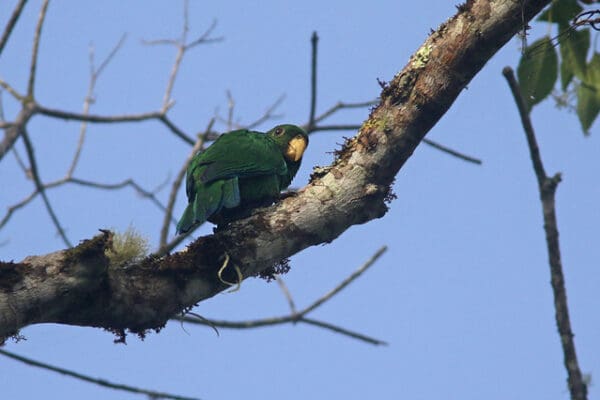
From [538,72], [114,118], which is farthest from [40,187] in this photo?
[538,72]

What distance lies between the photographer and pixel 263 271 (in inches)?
141

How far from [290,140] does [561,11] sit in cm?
188

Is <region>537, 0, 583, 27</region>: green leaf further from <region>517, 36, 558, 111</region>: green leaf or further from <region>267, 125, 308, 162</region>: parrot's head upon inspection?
<region>267, 125, 308, 162</region>: parrot's head

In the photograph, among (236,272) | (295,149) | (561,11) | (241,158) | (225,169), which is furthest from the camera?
(295,149)

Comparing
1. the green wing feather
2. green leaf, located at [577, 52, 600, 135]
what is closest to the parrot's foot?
the green wing feather

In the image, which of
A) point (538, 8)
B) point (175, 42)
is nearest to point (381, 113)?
point (538, 8)

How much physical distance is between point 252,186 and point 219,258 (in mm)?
1206

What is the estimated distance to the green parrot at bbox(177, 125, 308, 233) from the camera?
4.08 m

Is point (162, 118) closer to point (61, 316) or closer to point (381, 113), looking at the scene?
point (381, 113)

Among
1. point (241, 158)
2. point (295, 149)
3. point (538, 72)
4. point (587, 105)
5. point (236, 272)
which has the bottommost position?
point (236, 272)

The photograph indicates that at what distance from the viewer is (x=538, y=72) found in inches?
159

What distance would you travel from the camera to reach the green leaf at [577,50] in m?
4.04

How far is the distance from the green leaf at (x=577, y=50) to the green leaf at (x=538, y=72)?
59 mm

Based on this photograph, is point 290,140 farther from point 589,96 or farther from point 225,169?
point 589,96
